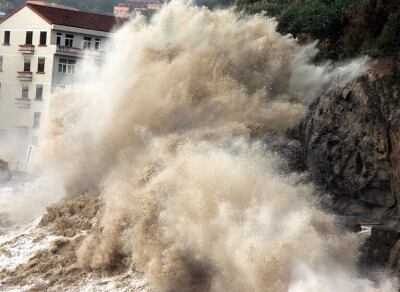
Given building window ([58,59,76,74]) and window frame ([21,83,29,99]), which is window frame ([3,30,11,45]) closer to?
window frame ([21,83,29,99])

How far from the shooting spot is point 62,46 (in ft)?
146

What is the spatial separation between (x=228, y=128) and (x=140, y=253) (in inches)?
242

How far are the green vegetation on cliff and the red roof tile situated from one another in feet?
51.2

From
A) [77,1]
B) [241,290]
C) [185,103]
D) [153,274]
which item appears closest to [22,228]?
[185,103]

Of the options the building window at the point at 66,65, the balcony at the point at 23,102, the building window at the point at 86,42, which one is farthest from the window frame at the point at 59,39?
the balcony at the point at 23,102

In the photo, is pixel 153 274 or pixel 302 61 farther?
pixel 302 61

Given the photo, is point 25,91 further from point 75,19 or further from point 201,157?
point 201,157

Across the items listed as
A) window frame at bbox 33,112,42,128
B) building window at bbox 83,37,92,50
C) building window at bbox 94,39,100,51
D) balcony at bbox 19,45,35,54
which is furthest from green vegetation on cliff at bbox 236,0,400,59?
window frame at bbox 33,112,42,128

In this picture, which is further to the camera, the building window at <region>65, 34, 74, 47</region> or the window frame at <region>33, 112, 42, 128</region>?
the window frame at <region>33, 112, 42, 128</region>

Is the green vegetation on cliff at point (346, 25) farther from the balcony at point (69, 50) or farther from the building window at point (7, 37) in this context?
the building window at point (7, 37)

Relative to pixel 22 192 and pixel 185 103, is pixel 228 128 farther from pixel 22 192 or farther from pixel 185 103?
pixel 22 192

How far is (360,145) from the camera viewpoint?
65.2ft

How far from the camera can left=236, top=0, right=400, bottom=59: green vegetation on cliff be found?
72.6 ft

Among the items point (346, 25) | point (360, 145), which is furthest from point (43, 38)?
point (360, 145)
